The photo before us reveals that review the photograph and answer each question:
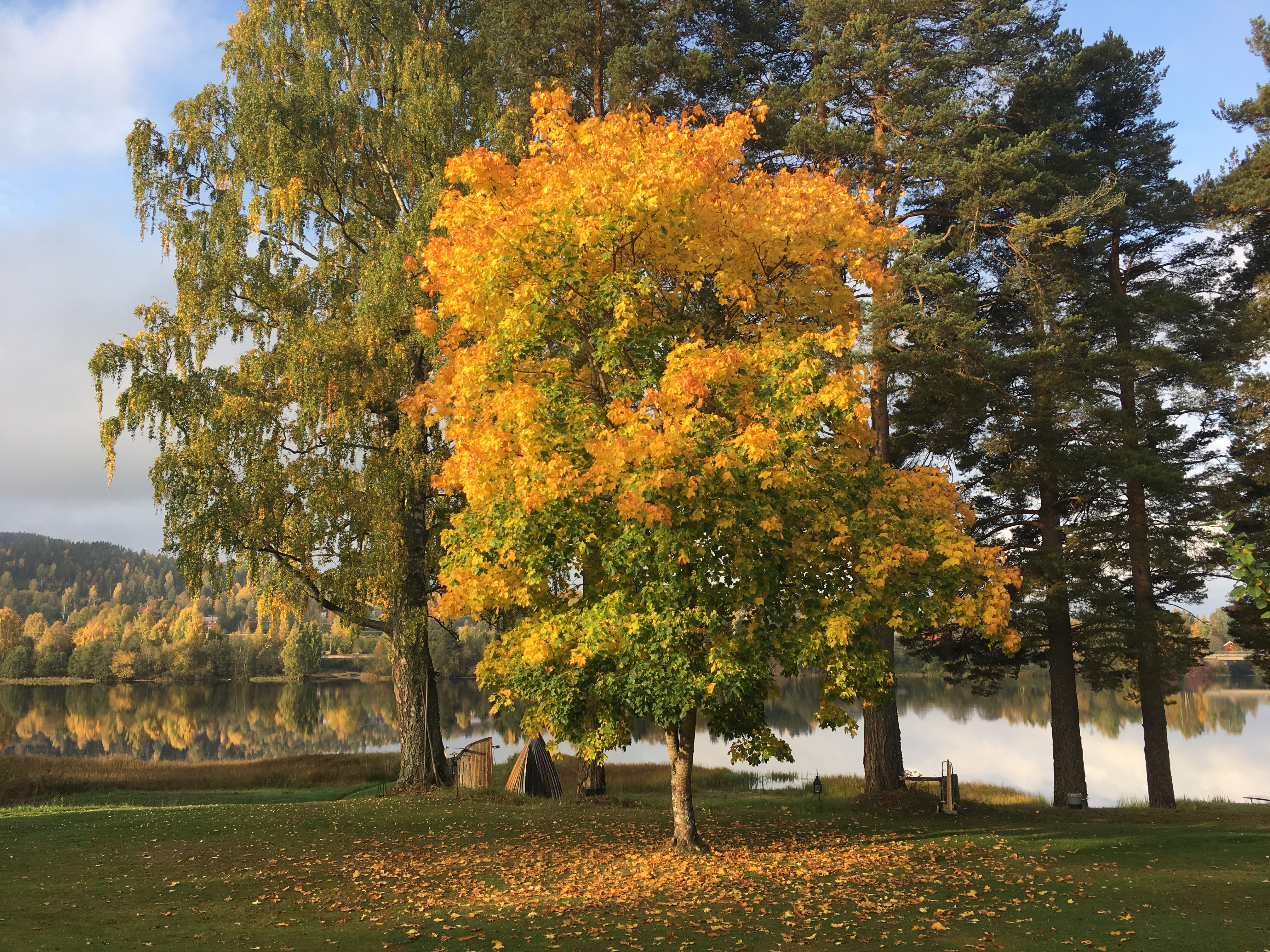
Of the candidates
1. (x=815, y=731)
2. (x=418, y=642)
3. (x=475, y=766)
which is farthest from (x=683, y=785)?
(x=815, y=731)

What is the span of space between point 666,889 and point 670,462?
190 inches

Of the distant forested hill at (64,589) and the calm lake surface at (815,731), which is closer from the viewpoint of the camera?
the calm lake surface at (815,731)

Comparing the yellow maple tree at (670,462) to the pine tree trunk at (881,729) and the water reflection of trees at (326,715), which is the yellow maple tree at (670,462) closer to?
the pine tree trunk at (881,729)

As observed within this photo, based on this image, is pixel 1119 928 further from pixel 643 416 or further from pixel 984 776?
pixel 984 776

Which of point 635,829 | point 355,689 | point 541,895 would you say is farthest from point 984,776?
point 355,689

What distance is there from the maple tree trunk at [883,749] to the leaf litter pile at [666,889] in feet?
11.3

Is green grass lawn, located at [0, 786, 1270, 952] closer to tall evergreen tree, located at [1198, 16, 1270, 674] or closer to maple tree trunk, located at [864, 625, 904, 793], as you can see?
maple tree trunk, located at [864, 625, 904, 793]

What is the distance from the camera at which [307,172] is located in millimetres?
17828

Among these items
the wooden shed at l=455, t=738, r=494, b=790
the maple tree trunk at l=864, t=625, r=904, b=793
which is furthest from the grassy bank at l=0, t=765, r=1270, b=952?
the wooden shed at l=455, t=738, r=494, b=790

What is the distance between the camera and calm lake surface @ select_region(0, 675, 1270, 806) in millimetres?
33812

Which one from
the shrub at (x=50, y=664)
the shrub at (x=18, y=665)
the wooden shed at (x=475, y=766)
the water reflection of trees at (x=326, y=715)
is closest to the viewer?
the wooden shed at (x=475, y=766)

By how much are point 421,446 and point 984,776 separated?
82.3ft

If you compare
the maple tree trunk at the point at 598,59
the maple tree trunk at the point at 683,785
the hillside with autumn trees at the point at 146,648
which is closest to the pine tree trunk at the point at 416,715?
the maple tree trunk at the point at 683,785

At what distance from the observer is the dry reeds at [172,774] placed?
65.8 feet
